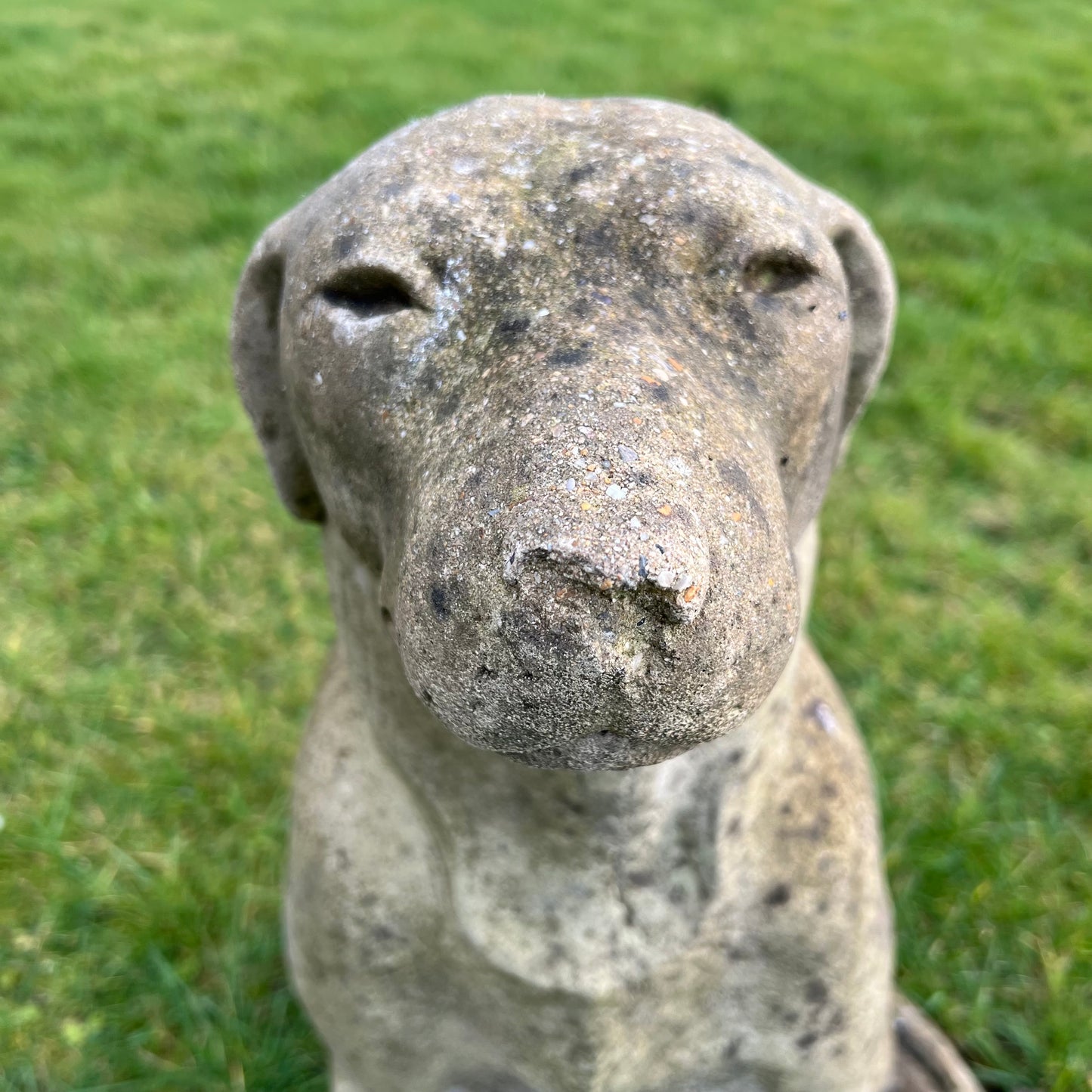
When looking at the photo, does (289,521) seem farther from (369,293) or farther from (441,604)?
(441,604)

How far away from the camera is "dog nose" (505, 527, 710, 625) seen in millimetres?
595

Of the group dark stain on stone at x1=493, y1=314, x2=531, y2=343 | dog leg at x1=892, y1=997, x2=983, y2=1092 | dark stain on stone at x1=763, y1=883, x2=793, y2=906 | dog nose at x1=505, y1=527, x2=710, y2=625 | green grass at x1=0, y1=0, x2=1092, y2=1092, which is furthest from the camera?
green grass at x1=0, y1=0, x2=1092, y2=1092

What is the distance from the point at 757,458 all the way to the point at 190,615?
2069mm

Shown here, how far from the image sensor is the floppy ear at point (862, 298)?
93cm

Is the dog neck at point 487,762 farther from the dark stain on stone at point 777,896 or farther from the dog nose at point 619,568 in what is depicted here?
the dog nose at point 619,568

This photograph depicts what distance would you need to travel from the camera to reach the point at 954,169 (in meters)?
4.23

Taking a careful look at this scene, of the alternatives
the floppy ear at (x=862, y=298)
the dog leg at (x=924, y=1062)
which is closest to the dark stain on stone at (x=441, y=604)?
the floppy ear at (x=862, y=298)

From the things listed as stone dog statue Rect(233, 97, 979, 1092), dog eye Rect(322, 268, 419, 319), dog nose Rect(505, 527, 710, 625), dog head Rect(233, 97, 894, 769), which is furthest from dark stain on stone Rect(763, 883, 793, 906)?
dog eye Rect(322, 268, 419, 319)

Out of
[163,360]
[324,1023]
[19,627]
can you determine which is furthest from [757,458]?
[163,360]

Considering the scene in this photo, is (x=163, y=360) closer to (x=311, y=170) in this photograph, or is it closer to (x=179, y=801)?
(x=311, y=170)

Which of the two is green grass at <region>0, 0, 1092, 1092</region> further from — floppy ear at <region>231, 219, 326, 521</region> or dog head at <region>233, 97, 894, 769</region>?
dog head at <region>233, 97, 894, 769</region>

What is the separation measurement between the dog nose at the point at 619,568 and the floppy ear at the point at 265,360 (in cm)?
43

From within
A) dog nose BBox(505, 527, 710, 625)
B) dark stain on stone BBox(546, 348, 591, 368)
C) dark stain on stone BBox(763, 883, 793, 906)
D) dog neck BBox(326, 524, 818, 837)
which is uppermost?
dark stain on stone BBox(546, 348, 591, 368)

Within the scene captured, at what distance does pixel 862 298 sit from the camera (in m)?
0.97
